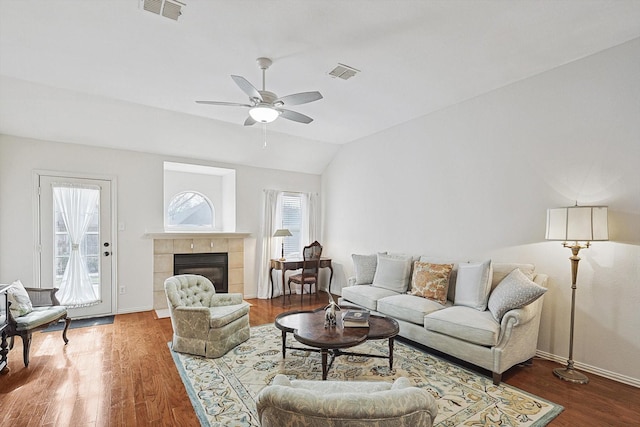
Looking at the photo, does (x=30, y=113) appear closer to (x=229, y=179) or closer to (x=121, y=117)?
(x=121, y=117)

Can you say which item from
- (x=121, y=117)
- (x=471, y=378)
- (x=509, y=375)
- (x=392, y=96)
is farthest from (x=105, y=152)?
(x=509, y=375)

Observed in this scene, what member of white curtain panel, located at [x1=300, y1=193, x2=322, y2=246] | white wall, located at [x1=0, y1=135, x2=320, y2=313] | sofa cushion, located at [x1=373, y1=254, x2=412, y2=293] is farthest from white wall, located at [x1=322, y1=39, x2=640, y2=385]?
white wall, located at [x1=0, y1=135, x2=320, y2=313]

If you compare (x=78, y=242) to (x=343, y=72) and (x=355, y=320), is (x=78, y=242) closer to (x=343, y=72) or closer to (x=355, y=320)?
(x=355, y=320)

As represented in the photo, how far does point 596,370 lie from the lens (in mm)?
3115

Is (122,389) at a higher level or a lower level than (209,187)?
lower

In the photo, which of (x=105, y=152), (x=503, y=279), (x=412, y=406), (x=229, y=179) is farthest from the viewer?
(x=229, y=179)

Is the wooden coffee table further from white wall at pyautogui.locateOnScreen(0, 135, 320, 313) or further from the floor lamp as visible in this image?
white wall at pyautogui.locateOnScreen(0, 135, 320, 313)

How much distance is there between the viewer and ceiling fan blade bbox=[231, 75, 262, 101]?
2.72 m

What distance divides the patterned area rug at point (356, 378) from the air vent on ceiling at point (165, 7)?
3.09 m

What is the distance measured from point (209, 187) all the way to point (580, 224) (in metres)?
5.86

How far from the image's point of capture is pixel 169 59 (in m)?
3.21

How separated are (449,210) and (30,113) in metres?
5.72

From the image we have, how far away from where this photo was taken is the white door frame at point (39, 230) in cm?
448

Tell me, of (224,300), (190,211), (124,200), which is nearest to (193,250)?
(190,211)
